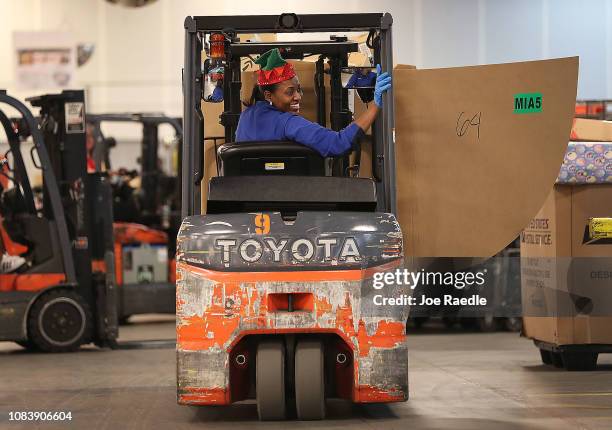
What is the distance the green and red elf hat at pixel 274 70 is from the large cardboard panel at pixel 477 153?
734mm

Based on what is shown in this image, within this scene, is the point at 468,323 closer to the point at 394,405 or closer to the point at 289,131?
the point at 394,405

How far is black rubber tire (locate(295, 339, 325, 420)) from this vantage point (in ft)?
19.7

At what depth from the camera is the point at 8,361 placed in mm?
9984

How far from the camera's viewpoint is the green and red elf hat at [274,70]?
636 cm

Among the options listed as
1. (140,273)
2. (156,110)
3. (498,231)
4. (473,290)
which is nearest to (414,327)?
(473,290)

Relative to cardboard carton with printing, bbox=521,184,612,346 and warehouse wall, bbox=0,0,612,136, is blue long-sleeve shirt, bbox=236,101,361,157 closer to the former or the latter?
cardboard carton with printing, bbox=521,184,612,346

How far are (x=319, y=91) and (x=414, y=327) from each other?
6.20m

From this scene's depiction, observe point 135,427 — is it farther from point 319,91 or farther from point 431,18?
point 431,18

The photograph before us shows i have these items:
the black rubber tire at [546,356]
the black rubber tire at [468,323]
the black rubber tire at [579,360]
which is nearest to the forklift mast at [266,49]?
the black rubber tire at [579,360]

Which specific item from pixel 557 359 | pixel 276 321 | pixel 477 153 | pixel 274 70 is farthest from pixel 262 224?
pixel 557 359

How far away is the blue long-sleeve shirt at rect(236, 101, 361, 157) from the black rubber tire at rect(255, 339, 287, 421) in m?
0.99

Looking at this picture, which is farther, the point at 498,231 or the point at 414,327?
the point at 414,327

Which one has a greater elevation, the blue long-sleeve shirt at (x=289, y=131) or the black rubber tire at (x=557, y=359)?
the blue long-sleeve shirt at (x=289, y=131)

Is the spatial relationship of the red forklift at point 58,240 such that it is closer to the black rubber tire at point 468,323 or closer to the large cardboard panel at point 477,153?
the black rubber tire at point 468,323
